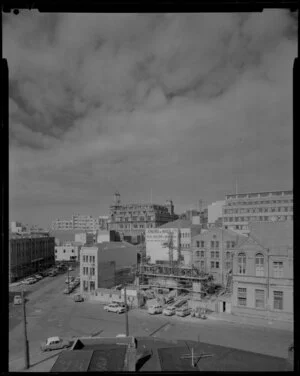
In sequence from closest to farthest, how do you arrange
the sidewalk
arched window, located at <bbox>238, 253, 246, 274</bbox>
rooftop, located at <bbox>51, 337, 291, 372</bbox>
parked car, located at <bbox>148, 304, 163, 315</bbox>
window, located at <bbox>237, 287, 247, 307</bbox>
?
rooftop, located at <bbox>51, 337, 291, 372</bbox> → the sidewalk → window, located at <bbox>237, 287, 247, 307</bbox> → arched window, located at <bbox>238, 253, 246, 274</bbox> → parked car, located at <bbox>148, 304, 163, 315</bbox>

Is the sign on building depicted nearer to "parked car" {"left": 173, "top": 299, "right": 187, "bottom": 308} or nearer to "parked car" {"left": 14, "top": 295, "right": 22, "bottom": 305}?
"parked car" {"left": 173, "top": 299, "right": 187, "bottom": 308}

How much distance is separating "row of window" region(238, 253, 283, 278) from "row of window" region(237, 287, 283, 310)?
668mm

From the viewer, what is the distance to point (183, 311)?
39.0 ft

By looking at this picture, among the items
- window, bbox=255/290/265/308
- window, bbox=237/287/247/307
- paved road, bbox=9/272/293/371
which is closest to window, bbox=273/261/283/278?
window, bbox=255/290/265/308

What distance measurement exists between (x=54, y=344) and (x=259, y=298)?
7.90 metres

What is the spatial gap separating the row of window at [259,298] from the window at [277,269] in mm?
634

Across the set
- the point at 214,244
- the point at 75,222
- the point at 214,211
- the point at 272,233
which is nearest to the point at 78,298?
the point at 214,244

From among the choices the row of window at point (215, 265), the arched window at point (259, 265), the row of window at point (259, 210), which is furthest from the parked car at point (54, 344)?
the row of window at point (259, 210)

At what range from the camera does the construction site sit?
40.8 ft

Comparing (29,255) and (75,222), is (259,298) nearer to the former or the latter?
(29,255)

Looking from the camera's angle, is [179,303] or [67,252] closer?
[179,303]
